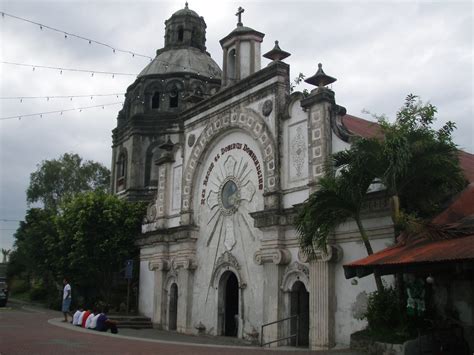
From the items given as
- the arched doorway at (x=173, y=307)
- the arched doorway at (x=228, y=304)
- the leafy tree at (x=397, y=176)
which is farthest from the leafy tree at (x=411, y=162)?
the arched doorway at (x=173, y=307)

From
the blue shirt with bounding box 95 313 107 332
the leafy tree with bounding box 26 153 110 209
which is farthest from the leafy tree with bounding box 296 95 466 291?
the leafy tree with bounding box 26 153 110 209

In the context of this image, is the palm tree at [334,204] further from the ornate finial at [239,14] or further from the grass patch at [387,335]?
the ornate finial at [239,14]

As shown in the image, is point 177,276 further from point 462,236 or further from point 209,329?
point 462,236

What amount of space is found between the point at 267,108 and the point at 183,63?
16218 mm

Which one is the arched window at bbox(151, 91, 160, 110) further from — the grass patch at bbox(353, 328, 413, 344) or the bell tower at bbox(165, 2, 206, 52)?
the grass patch at bbox(353, 328, 413, 344)

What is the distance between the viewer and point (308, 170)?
17375 millimetres

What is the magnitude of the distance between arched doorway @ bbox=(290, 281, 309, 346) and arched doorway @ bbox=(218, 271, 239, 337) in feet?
11.8

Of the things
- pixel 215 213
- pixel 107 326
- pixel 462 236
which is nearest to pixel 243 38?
pixel 215 213

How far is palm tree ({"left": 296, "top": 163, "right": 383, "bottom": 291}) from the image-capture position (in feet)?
43.0

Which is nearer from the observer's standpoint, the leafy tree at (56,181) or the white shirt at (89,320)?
the white shirt at (89,320)

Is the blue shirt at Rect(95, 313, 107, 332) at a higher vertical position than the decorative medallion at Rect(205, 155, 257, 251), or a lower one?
lower

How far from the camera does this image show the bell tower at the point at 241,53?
21812 mm

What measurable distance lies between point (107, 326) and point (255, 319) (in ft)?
15.8

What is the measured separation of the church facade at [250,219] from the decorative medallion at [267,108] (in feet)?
0.19
